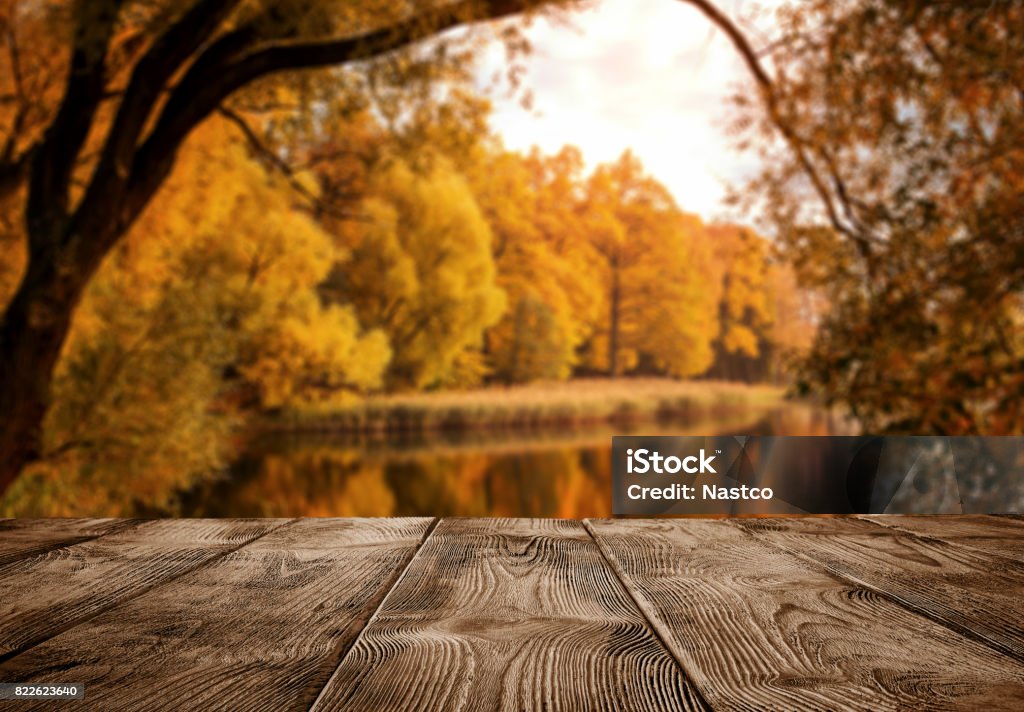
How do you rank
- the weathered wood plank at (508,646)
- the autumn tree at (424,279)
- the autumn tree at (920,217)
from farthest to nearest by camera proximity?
the autumn tree at (424,279) → the autumn tree at (920,217) → the weathered wood plank at (508,646)

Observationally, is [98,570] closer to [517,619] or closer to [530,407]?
[517,619]

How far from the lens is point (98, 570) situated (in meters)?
1.04

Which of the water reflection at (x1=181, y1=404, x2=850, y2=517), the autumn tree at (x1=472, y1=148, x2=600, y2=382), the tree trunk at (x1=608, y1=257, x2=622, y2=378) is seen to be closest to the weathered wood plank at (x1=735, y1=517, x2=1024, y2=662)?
the water reflection at (x1=181, y1=404, x2=850, y2=517)

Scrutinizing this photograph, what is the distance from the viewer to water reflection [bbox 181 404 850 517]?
36.3 feet

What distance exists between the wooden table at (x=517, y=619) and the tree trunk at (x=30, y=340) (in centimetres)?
335

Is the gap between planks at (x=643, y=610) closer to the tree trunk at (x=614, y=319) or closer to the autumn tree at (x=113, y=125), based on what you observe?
the autumn tree at (x=113, y=125)

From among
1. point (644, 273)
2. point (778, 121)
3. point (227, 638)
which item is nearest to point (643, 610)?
point (227, 638)

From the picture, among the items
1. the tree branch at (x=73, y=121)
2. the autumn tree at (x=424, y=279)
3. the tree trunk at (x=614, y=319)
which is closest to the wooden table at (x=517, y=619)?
the tree branch at (x=73, y=121)

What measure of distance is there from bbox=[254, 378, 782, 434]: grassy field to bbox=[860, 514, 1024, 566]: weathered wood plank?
571 inches

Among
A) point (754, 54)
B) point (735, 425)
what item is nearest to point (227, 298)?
point (754, 54)

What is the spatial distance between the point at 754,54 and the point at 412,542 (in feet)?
14.2

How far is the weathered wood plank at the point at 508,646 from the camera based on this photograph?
60cm

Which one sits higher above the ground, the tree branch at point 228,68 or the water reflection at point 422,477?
the tree branch at point 228,68

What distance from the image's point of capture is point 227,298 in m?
9.42
